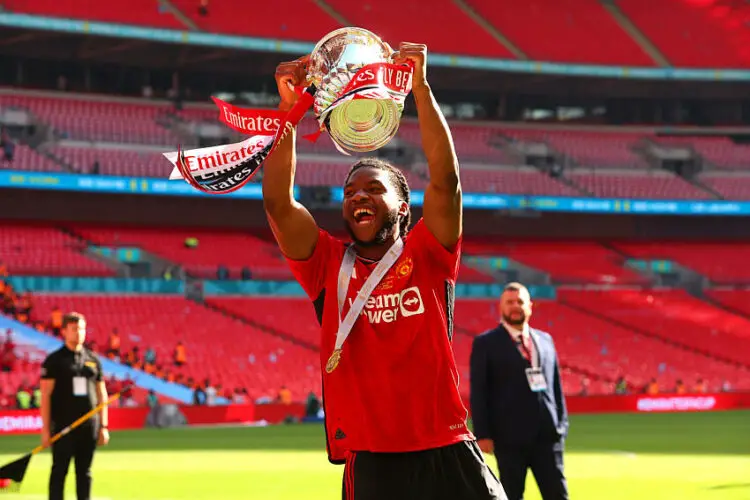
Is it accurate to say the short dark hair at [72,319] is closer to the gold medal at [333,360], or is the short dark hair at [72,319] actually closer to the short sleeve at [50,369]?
the short sleeve at [50,369]

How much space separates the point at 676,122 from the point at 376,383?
159ft

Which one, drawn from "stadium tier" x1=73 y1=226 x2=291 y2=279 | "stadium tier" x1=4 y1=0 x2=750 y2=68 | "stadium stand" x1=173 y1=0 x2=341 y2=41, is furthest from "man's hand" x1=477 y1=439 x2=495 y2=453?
"stadium stand" x1=173 y1=0 x2=341 y2=41

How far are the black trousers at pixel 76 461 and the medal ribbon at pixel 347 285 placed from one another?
6171 mm

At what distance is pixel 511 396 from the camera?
27.7 feet

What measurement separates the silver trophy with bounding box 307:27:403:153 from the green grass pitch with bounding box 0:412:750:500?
8.89 metres

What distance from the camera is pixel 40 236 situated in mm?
38594

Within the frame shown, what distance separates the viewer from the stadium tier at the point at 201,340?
32.9m

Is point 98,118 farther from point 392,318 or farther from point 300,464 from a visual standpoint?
point 392,318

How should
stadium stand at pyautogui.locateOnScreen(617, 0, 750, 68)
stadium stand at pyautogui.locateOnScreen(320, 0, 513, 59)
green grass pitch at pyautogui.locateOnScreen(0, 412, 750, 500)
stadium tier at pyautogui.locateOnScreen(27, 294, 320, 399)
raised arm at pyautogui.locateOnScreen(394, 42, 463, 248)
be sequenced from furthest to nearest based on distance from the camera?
stadium stand at pyautogui.locateOnScreen(617, 0, 750, 68)
stadium stand at pyautogui.locateOnScreen(320, 0, 513, 59)
stadium tier at pyautogui.locateOnScreen(27, 294, 320, 399)
green grass pitch at pyautogui.locateOnScreen(0, 412, 750, 500)
raised arm at pyautogui.locateOnScreen(394, 42, 463, 248)

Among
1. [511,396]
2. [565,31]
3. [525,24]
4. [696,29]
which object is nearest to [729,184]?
[696,29]

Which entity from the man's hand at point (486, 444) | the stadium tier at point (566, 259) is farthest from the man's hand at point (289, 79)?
the stadium tier at point (566, 259)

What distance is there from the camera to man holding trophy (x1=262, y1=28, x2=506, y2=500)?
4.31 metres

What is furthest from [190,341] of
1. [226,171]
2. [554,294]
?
[226,171]

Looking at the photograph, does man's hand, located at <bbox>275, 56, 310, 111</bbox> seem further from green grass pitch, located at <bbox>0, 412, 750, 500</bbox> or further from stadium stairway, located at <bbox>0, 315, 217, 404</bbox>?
stadium stairway, located at <bbox>0, 315, 217, 404</bbox>
